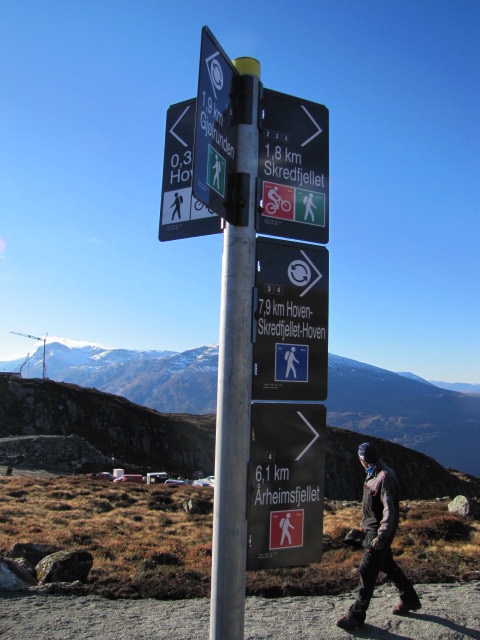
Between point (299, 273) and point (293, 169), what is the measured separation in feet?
2.46

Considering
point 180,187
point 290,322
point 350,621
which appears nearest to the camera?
point 290,322

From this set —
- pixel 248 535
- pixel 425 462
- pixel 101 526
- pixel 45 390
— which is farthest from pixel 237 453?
pixel 425 462

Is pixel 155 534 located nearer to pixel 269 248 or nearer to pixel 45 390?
pixel 269 248

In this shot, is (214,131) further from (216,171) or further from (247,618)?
(247,618)

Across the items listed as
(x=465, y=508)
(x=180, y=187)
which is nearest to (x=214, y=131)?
(x=180, y=187)

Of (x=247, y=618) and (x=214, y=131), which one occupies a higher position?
(x=214, y=131)

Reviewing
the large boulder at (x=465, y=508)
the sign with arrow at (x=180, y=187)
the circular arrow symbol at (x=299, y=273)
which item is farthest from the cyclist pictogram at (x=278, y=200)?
the large boulder at (x=465, y=508)

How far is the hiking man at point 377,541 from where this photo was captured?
637 centimetres

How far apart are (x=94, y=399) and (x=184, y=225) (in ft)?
268

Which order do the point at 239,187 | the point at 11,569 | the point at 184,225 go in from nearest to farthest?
the point at 239,187
the point at 184,225
the point at 11,569

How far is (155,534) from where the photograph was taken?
19.4 m

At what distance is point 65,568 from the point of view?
31.2 feet

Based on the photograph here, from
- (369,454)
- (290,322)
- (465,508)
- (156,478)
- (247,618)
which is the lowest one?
(156,478)

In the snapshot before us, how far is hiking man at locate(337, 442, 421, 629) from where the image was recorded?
6.37 m
